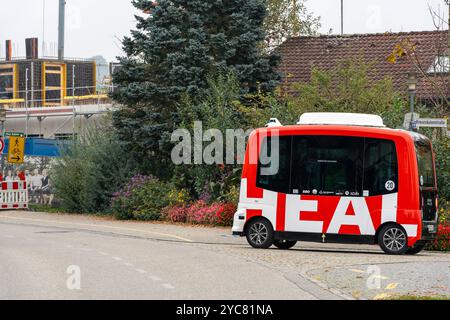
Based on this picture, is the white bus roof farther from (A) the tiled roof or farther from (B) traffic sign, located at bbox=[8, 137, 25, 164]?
(A) the tiled roof

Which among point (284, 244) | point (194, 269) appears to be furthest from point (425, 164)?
point (194, 269)

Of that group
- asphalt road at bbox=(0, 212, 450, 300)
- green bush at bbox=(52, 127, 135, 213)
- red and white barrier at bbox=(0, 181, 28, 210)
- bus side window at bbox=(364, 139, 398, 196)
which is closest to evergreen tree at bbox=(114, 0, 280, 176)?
green bush at bbox=(52, 127, 135, 213)

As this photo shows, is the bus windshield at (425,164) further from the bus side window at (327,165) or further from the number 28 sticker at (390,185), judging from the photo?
the bus side window at (327,165)

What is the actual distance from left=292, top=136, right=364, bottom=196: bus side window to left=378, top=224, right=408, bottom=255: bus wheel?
3.29 ft

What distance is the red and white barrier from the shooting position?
43.6 meters

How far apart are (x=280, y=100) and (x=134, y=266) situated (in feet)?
72.4

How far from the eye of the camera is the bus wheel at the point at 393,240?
23953 mm

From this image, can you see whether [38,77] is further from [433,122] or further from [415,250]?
[415,250]

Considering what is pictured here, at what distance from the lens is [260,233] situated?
25.1m

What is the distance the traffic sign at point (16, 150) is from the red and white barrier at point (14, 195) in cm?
104

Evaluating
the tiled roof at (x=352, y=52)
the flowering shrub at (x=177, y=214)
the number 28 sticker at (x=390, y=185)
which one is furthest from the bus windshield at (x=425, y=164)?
the tiled roof at (x=352, y=52)
